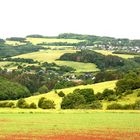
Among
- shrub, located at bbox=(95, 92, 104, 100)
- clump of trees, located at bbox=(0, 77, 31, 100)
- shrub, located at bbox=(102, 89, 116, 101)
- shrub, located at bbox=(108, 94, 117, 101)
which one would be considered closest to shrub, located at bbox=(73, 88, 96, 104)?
shrub, located at bbox=(95, 92, 104, 100)

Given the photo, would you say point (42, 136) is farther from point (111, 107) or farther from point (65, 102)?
point (65, 102)

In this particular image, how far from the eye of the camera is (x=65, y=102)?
104 meters

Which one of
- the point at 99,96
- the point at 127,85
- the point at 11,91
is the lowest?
the point at 11,91

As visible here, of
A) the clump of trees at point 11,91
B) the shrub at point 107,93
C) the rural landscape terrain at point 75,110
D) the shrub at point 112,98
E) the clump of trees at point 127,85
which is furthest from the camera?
the clump of trees at point 11,91

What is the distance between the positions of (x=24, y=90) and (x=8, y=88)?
7.77 metres

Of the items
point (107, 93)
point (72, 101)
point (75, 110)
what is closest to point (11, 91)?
point (107, 93)

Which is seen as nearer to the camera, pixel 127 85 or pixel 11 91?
pixel 127 85

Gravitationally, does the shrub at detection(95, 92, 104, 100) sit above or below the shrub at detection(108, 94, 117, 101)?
below

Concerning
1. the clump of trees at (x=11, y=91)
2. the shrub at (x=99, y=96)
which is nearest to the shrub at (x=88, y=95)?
the shrub at (x=99, y=96)

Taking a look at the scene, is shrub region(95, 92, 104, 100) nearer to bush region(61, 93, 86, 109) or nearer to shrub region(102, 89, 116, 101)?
shrub region(102, 89, 116, 101)

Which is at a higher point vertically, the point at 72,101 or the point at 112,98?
the point at 112,98

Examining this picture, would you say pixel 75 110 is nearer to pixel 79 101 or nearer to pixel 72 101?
pixel 72 101

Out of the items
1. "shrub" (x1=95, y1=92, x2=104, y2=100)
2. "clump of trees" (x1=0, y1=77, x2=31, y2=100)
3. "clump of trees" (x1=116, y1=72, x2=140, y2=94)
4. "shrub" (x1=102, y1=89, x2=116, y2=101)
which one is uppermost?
"clump of trees" (x1=116, y1=72, x2=140, y2=94)

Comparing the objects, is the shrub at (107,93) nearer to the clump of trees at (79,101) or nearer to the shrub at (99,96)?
the shrub at (99,96)
